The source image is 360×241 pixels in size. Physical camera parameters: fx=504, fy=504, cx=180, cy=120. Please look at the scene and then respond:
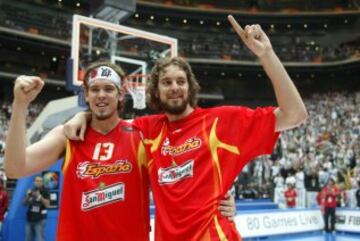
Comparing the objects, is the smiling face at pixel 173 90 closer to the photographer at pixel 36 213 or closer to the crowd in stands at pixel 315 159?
the photographer at pixel 36 213

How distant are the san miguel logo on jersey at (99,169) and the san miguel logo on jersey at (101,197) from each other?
9cm

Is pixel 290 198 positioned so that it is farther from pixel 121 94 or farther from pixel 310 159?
pixel 121 94

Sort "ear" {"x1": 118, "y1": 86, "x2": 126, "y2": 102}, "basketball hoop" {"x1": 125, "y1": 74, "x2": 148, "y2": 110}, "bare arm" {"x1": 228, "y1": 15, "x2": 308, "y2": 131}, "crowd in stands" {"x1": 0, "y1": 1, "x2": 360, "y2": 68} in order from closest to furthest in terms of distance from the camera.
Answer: "bare arm" {"x1": 228, "y1": 15, "x2": 308, "y2": 131}
"ear" {"x1": 118, "y1": 86, "x2": 126, "y2": 102}
"basketball hoop" {"x1": 125, "y1": 74, "x2": 148, "y2": 110}
"crowd in stands" {"x1": 0, "y1": 1, "x2": 360, "y2": 68}

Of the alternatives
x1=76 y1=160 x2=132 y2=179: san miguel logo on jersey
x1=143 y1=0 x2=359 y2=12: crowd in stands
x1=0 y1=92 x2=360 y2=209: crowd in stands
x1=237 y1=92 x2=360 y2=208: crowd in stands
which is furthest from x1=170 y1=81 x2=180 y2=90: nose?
x1=143 y1=0 x2=359 y2=12: crowd in stands

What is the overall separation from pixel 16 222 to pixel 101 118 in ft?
26.9

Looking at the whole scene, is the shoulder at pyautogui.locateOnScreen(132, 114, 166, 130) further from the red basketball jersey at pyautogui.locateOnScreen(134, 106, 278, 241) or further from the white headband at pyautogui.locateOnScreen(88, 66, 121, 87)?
the white headband at pyautogui.locateOnScreen(88, 66, 121, 87)

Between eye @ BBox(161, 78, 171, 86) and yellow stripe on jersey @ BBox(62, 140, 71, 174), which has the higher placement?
eye @ BBox(161, 78, 171, 86)

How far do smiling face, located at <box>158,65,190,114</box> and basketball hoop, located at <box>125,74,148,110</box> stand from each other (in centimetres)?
929

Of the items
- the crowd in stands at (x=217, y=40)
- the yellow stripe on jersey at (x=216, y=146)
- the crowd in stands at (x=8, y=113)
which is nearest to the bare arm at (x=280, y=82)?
the yellow stripe on jersey at (x=216, y=146)

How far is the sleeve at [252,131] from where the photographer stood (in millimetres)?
2869

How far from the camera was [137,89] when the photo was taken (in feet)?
43.4

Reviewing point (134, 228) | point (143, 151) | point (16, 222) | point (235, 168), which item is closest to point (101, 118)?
point (143, 151)

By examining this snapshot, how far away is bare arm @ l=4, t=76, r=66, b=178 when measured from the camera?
278 centimetres

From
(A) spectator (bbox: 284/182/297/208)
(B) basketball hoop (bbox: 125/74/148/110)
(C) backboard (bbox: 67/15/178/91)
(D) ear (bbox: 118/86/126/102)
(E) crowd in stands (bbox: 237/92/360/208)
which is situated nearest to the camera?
(D) ear (bbox: 118/86/126/102)
